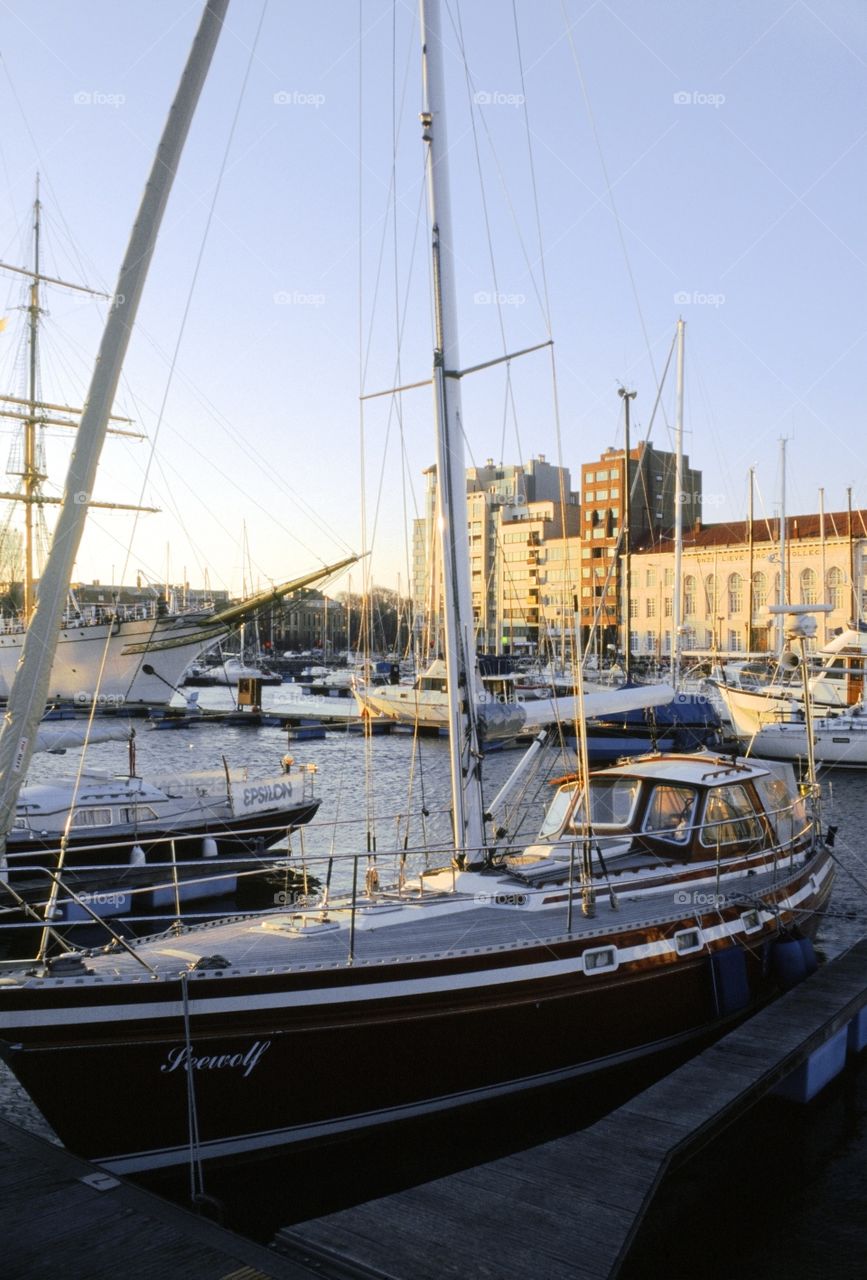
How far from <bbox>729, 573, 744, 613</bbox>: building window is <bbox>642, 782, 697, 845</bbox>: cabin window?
Answer: 3693 inches

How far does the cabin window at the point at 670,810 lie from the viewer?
13445mm

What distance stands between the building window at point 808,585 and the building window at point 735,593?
7152 millimetres

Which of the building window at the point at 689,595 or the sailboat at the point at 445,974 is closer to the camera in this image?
the sailboat at the point at 445,974

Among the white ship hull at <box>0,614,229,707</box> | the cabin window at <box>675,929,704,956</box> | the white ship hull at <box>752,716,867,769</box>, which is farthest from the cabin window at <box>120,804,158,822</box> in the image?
the white ship hull at <box>0,614,229,707</box>

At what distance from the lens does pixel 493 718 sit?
14281 mm

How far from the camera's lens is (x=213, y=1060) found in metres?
8.77

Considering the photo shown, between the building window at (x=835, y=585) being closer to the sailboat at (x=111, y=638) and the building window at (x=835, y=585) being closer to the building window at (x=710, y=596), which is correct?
the building window at (x=710, y=596)

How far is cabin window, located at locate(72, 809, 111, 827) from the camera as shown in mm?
22500

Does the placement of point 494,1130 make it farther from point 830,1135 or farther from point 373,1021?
point 830,1135

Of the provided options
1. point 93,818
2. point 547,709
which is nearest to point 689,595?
point 93,818

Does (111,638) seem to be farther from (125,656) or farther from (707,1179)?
(707,1179)

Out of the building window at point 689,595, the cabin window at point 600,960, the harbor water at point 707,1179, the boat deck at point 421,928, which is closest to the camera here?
the harbor water at point 707,1179

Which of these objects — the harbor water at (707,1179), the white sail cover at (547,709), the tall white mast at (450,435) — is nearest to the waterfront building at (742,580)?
the white sail cover at (547,709)

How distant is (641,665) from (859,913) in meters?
61.3
